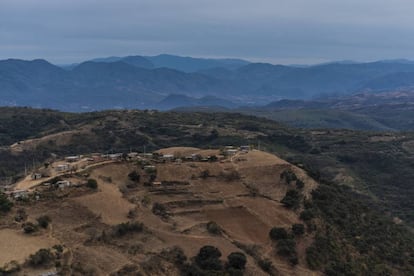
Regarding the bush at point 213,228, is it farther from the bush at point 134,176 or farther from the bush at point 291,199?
the bush at point 134,176

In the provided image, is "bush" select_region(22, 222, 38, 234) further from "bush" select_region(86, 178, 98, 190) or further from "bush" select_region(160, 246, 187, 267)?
"bush" select_region(86, 178, 98, 190)

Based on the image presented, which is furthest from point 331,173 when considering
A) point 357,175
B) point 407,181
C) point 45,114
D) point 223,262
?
point 45,114

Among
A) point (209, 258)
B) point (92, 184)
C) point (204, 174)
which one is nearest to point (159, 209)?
point (92, 184)

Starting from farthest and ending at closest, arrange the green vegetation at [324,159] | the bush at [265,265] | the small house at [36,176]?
the small house at [36,176] → the green vegetation at [324,159] → the bush at [265,265]

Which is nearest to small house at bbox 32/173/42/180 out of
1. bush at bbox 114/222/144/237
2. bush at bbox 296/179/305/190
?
bush at bbox 114/222/144/237

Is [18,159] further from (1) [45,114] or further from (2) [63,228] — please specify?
(2) [63,228]

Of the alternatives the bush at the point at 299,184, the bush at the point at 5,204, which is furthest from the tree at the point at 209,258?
the bush at the point at 299,184
